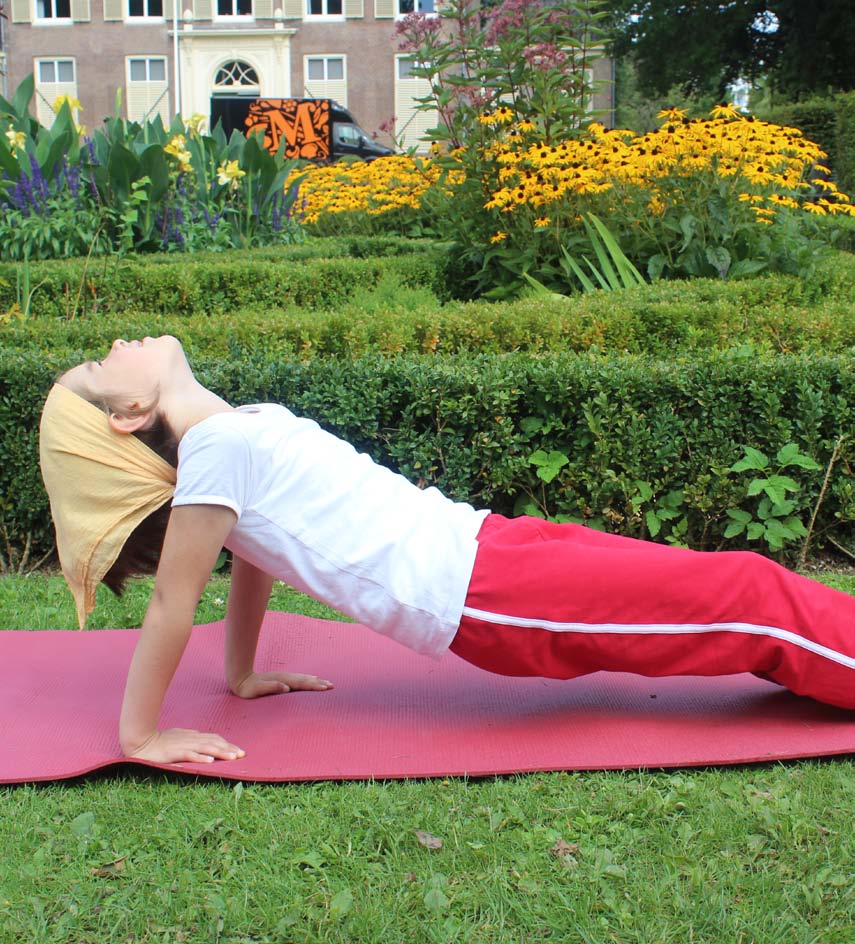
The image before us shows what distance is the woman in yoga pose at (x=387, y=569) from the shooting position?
2.43m

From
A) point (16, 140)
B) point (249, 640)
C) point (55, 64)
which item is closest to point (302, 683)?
point (249, 640)

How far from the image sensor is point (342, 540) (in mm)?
2459

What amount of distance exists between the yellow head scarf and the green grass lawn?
511 mm

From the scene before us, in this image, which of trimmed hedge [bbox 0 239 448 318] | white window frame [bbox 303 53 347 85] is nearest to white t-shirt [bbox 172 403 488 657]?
trimmed hedge [bbox 0 239 448 318]

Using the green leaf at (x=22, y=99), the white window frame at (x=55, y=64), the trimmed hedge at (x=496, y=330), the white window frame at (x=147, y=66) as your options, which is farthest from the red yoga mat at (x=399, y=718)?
the white window frame at (x=55, y=64)

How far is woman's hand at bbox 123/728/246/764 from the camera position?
2.41m

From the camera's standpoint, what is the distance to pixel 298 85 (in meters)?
36.2

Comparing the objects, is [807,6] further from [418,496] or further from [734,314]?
[418,496]

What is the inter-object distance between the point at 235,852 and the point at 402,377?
7.60ft

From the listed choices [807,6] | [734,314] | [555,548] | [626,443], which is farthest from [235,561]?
[807,6]

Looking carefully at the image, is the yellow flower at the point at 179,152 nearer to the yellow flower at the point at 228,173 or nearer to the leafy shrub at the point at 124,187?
the leafy shrub at the point at 124,187

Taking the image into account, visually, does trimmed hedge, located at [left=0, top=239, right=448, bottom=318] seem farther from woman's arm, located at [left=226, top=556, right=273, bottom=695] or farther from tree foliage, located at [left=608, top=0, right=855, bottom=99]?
tree foliage, located at [left=608, top=0, right=855, bottom=99]

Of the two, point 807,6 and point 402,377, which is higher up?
point 807,6

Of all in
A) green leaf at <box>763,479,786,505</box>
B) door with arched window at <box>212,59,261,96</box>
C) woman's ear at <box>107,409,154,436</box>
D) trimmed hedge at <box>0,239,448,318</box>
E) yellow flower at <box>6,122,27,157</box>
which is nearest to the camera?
woman's ear at <box>107,409,154,436</box>
